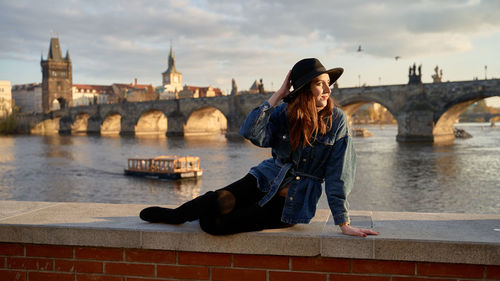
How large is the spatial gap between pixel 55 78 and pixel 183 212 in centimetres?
11072

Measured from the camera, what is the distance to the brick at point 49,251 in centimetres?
266

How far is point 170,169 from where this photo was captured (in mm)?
20984

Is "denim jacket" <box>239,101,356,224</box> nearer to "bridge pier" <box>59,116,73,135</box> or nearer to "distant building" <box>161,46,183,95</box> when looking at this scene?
"bridge pier" <box>59,116,73,135</box>

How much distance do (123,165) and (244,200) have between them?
24.1m

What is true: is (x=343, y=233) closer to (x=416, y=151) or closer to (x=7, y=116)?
(x=416, y=151)

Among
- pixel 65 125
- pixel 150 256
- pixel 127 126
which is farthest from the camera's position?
pixel 65 125

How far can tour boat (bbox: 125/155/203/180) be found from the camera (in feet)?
67.5

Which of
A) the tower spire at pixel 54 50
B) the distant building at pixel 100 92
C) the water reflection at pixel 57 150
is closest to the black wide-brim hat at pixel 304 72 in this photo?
the water reflection at pixel 57 150

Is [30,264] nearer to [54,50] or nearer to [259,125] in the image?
[259,125]

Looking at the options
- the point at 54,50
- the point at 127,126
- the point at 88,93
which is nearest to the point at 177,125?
the point at 127,126

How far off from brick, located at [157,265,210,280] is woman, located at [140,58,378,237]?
22 centimetres

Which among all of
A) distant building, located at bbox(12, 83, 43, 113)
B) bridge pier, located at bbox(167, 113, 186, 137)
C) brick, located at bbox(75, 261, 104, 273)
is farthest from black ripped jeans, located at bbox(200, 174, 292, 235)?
distant building, located at bbox(12, 83, 43, 113)

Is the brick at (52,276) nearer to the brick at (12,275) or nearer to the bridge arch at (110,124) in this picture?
the brick at (12,275)

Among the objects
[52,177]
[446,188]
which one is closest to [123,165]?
[52,177]
